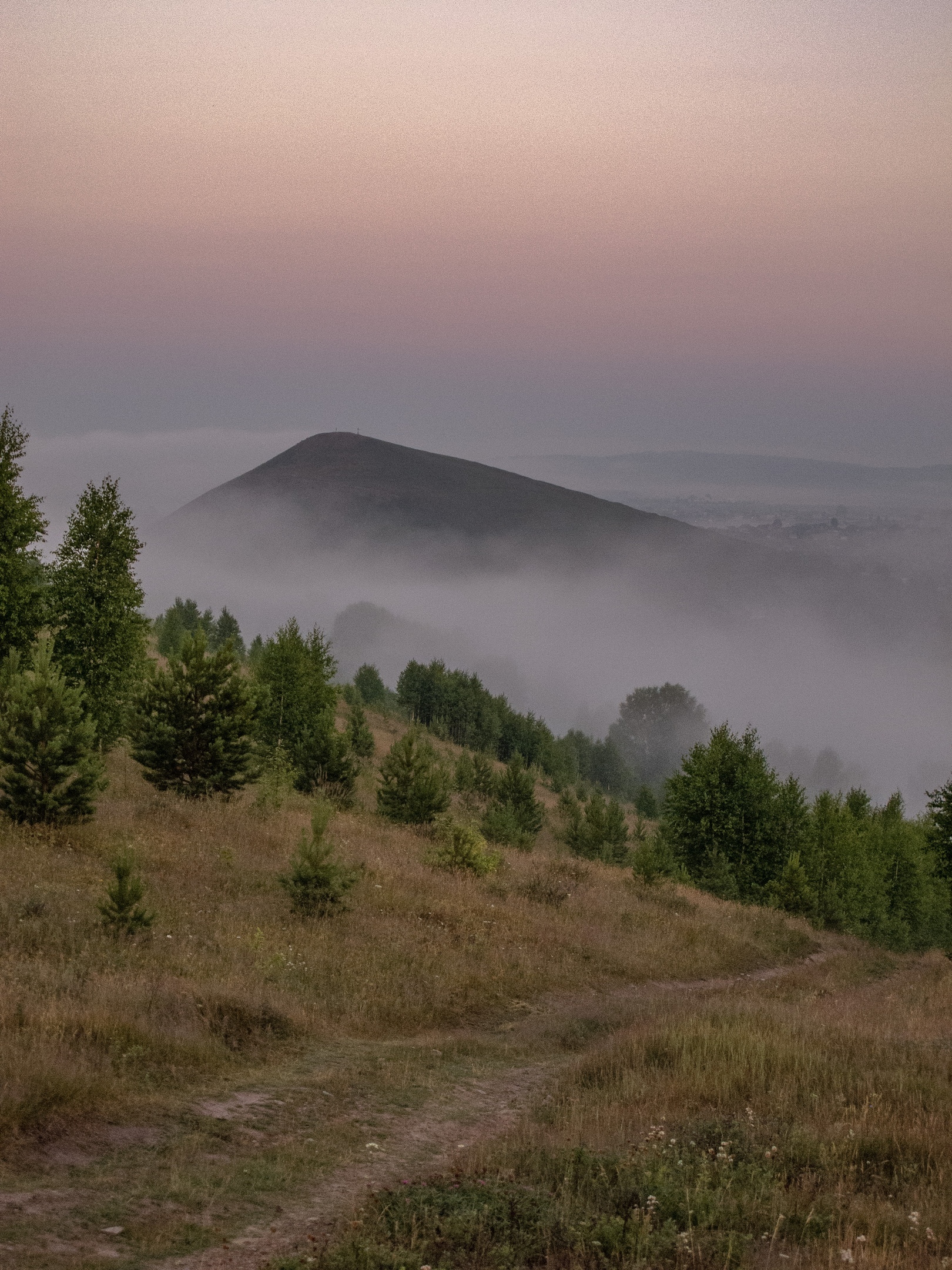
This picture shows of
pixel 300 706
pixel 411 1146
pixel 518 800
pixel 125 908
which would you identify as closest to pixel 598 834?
pixel 518 800

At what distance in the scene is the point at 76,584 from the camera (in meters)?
30.0

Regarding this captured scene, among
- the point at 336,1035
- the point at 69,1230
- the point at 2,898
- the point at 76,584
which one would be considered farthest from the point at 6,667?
the point at 69,1230

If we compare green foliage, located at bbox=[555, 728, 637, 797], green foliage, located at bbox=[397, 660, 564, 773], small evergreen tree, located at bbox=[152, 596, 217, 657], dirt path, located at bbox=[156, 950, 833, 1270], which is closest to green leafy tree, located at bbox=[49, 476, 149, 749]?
dirt path, located at bbox=[156, 950, 833, 1270]

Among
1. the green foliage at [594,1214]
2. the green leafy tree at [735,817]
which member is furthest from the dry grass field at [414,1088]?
the green leafy tree at [735,817]

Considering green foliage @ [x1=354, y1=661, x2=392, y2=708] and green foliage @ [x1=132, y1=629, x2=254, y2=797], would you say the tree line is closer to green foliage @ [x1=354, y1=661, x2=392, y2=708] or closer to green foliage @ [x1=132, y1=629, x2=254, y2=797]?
green foliage @ [x1=132, y1=629, x2=254, y2=797]

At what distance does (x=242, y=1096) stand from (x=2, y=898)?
744 centimetres

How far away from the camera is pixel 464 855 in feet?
86.1

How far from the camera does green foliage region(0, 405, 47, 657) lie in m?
29.4

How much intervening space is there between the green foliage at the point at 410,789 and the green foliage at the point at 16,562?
533 inches

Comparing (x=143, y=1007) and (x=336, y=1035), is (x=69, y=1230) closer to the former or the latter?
(x=143, y=1007)

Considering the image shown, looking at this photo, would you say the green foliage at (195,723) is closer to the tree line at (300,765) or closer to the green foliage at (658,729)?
the tree line at (300,765)

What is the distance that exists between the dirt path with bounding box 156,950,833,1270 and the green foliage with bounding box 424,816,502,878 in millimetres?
9509

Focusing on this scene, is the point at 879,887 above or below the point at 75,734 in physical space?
below

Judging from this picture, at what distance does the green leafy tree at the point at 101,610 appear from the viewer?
98.1 feet
